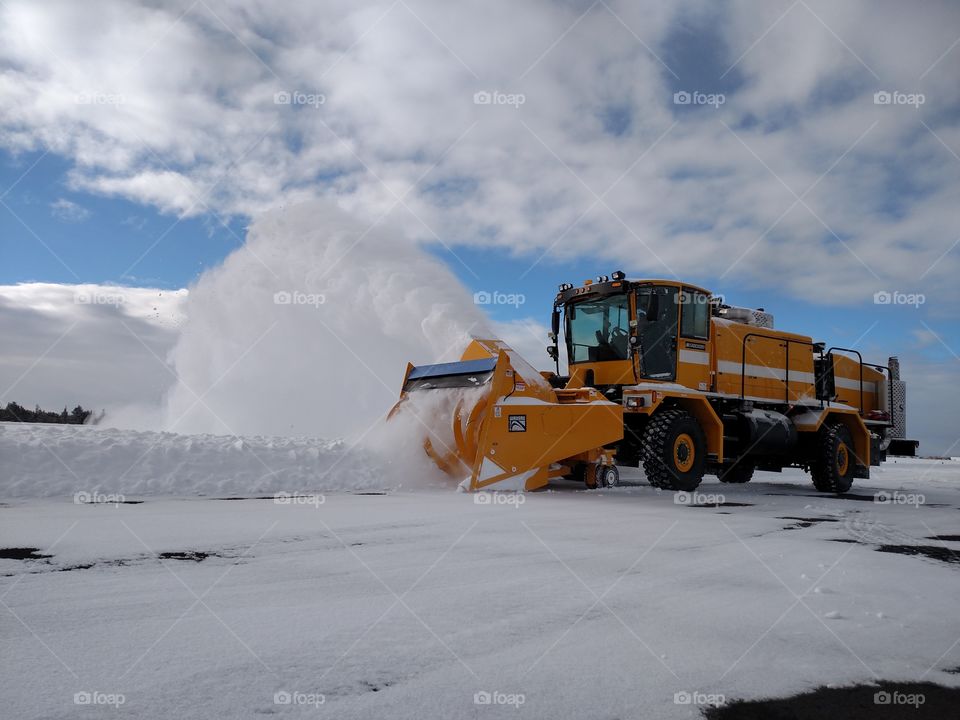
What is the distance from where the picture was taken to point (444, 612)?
10.5 ft

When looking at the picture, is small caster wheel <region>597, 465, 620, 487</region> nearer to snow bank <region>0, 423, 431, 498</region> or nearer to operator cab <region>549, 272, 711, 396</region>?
operator cab <region>549, 272, 711, 396</region>

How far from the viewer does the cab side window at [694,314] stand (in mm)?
Answer: 11117

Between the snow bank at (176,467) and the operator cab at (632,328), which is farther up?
the operator cab at (632,328)

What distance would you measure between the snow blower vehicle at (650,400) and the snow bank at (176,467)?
1429mm

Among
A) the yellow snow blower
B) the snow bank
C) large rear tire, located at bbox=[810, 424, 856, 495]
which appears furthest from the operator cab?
large rear tire, located at bbox=[810, 424, 856, 495]

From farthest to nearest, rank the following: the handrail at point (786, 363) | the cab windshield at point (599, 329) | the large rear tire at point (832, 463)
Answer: the large rear tire at point (832, 463)
the handrail at point (786, 363)
the cab windshield at point (599, 329)

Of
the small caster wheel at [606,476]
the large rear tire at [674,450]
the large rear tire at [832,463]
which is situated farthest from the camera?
the large rear tire at [832,463]

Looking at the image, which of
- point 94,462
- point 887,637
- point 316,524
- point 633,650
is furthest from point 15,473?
point 887,637

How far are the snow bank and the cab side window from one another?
15.9 feet

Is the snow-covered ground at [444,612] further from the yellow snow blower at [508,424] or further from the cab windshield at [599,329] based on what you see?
the cab windshield at [599,329]

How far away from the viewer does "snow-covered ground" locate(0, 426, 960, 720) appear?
90.4 inches

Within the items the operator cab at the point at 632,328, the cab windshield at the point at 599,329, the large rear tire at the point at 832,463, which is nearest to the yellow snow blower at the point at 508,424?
the operator cab at the point at 632,328

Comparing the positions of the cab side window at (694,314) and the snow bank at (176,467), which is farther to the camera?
the cab side window at (694,314)

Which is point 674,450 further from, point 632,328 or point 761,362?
point 761,362
